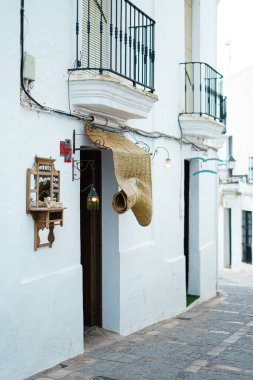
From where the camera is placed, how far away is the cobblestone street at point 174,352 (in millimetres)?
6230

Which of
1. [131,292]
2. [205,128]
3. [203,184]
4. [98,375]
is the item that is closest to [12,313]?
[98,375]

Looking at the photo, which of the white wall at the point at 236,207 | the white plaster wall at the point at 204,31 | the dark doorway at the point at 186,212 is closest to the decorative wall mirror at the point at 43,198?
the dark doorway at the point at 186,212

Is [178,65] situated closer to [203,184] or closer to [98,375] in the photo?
[203,184]

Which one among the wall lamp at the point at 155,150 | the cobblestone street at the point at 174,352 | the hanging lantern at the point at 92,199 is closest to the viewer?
the cobblestone street at the point at 174,352

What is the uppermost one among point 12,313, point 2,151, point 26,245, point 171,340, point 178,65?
point 178,65

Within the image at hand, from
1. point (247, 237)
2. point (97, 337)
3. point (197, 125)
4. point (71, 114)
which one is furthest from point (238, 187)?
point (71, 114)

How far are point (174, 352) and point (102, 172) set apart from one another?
2.78 m

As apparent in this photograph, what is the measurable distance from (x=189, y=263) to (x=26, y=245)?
6.51 meters

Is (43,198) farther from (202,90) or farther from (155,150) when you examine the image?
(202,90)

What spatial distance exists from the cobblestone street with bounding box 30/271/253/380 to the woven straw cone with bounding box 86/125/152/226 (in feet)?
5.80

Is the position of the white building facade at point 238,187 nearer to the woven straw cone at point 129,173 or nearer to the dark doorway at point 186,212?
the dark doorway at point 186,212

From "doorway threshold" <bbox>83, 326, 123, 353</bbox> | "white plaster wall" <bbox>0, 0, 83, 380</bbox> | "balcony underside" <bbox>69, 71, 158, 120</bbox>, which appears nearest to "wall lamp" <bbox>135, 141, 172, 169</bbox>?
"balcony underside" <bbox>69, 71, 158, 120</bbox>

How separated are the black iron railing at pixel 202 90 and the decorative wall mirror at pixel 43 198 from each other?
5.30 m

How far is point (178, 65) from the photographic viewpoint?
10.4 metres
